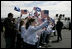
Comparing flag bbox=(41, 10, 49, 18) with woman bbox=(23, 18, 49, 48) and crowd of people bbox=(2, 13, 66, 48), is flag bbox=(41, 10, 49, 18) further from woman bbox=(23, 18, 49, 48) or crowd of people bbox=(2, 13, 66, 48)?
woman bbox=(23, 18, 49, 48)

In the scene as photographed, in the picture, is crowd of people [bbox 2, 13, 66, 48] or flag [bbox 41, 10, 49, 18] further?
flag [bbox 41, 10, 49, 18]

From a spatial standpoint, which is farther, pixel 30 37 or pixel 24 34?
pixel 24 34

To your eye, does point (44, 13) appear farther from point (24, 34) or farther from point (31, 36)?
point (31, 36)

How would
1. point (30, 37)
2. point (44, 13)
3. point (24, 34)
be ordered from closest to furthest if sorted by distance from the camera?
point (30, 37), point (24, 34), point (44, 13)

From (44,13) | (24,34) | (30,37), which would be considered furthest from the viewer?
(44,13)

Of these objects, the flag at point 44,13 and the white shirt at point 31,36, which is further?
the flag at point 44,13

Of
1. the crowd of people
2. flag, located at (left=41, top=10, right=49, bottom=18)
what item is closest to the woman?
the crowd of people

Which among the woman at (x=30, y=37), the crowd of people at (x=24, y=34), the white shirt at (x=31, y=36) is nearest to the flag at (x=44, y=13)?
the crowd of people at (x=24, y=34)

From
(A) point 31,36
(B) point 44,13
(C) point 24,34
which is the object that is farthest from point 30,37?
(B) point 44,13

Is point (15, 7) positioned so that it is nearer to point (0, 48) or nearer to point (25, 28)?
point (0, 48)

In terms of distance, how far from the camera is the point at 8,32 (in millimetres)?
8688

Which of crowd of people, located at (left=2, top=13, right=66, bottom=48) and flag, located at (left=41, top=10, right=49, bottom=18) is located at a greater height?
flag, located at (left=41, top=10, right=49, bottom=18)

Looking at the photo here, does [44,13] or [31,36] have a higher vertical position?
[44,13]

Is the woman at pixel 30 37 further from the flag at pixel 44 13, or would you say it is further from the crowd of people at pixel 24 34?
the flag at pixel 44 13
